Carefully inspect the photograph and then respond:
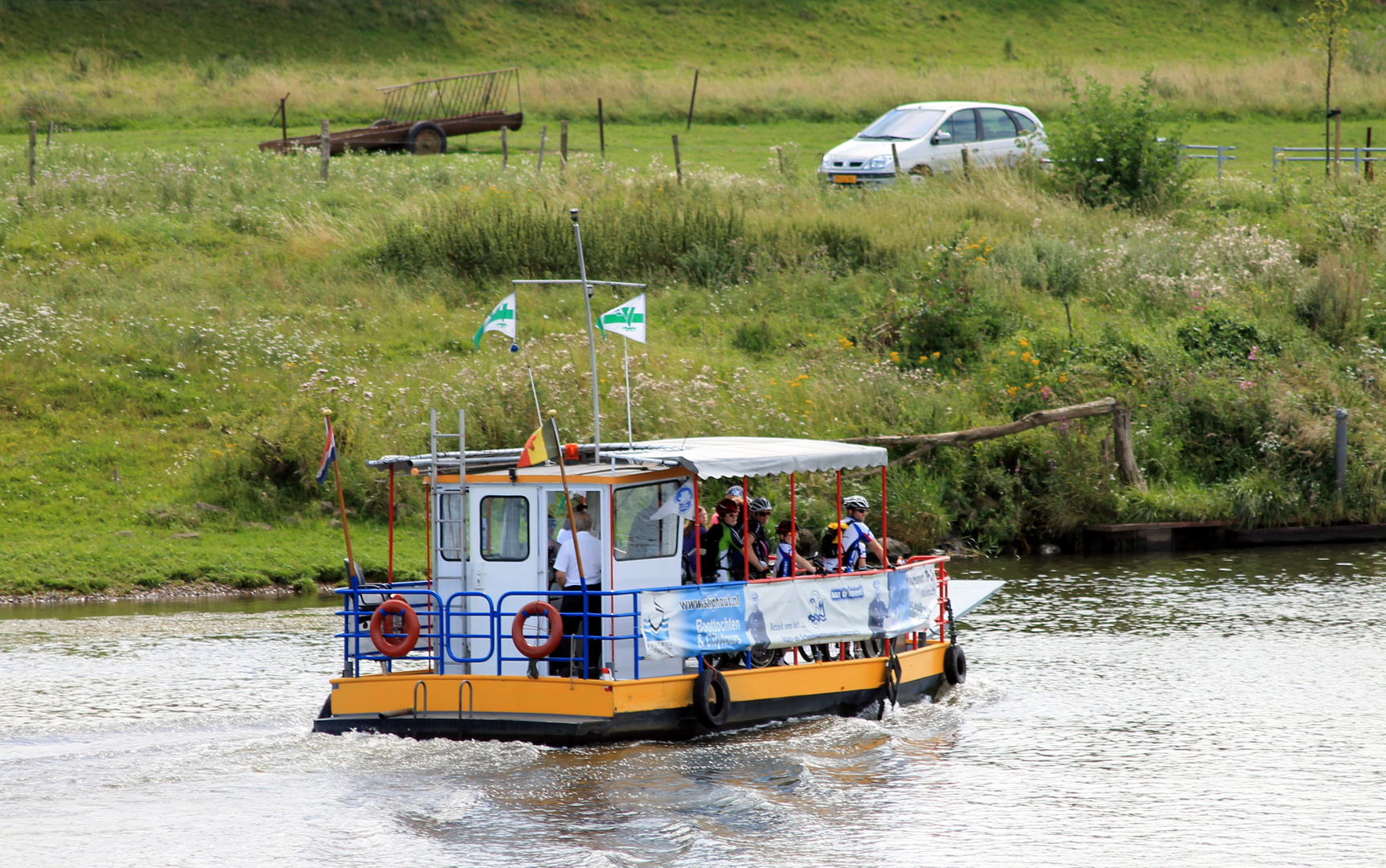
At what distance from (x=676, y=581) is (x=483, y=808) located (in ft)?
9.65

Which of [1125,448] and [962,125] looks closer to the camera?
[1125,448]

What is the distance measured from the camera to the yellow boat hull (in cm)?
1316

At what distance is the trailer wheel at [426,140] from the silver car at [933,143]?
1071 cm

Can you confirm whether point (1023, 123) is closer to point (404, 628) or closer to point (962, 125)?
point (962, 125)

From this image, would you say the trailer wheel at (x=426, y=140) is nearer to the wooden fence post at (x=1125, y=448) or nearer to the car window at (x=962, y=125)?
the car window at (x=962, y=125)

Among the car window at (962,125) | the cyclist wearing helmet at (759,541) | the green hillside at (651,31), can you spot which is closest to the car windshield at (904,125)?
the car window at (962,125)

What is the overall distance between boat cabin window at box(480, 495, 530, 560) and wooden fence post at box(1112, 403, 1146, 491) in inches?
562

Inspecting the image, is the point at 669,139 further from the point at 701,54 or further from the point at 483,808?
the point at 483,808

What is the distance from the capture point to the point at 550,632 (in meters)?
13.2

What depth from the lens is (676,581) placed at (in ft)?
46.5

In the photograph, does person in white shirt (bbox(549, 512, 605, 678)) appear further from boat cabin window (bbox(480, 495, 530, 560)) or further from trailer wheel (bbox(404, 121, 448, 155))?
trailer wheel (bbox(404, 121, 448, 155))

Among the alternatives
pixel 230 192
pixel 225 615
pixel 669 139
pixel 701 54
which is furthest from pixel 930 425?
pixel 701 54

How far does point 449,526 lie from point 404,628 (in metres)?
0.99

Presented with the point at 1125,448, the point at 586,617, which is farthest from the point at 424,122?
the point at 586,617
